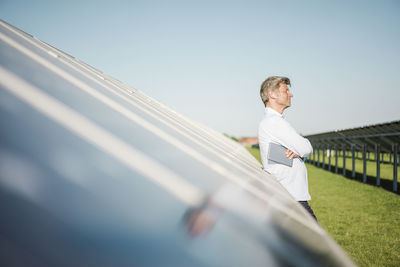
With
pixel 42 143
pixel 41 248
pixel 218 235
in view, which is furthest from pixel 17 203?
pixel 218 235

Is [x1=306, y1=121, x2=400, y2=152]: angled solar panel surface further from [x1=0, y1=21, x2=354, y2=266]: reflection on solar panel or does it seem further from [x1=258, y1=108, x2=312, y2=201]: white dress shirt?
[x1=0, y1=21, x2=354, y2=266]: reflection on solar panel

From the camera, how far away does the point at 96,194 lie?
2.45 ft

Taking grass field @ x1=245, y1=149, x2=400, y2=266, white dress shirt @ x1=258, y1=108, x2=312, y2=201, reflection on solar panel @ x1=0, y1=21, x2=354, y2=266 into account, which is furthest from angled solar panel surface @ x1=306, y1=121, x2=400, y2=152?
reflection on solar panel @ x1=0, y1=21, x2=354, y2=266

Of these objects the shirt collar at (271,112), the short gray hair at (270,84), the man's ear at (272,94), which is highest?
the short gray hair at (270,84)

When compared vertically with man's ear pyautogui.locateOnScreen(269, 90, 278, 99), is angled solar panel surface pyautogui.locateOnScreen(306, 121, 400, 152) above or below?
below

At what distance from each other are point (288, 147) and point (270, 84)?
915mm

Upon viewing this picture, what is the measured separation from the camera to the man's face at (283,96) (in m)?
3.38

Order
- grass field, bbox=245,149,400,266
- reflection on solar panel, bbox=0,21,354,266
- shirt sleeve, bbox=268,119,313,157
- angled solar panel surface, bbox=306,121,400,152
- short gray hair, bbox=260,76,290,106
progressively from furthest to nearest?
angled solar panel surface, bbox=306,121,400,152, grass field, bbox=245,149,400,266, short gray hair, bbox=260,76,290,106, shirt sleeve, bbox=268,119,313,157, reflection on solar panel, bbox=0,21,354,266

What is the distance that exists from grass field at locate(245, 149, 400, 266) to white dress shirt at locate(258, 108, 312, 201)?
325 cm

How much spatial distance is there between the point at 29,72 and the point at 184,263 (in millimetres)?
1254

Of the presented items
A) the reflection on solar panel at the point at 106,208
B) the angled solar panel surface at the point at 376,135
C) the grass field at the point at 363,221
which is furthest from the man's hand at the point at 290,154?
the angled solar panel surface at the point at 376,135

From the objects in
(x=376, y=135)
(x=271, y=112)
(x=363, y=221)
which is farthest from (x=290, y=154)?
(x=376, y=135)

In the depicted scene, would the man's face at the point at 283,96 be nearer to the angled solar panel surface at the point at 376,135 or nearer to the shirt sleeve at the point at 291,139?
the shirt sleeve at the point at 291,139

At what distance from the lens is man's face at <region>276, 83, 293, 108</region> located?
3.38 m
